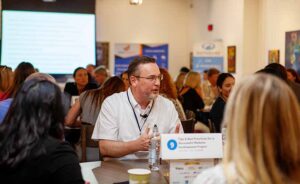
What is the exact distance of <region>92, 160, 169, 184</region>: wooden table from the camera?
2279 mm

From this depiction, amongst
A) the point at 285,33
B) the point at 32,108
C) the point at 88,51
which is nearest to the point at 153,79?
the point at 32,108

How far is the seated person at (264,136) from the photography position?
1.26 meters

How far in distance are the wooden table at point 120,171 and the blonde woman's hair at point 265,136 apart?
1.03 metres

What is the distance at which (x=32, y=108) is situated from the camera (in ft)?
5.44

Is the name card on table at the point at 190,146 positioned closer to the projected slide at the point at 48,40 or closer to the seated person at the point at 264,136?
the seated person at the point at 264,136

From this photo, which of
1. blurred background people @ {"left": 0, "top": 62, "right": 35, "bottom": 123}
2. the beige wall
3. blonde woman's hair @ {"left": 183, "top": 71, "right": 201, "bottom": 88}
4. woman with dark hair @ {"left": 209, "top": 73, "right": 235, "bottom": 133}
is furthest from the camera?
the beige wall

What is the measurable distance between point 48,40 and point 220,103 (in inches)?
263

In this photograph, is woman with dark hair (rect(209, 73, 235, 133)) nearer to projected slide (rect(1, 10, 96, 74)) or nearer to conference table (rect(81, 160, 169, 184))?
conference table (rect(81, 160, 169, 184))

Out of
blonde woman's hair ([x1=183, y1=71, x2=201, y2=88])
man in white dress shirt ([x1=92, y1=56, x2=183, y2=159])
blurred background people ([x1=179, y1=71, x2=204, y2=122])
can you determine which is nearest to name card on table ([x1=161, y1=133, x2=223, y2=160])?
man in white dress shirt ([x1=92, y1=56, x2=183, y2=159])

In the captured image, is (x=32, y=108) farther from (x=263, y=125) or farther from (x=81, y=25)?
(x=81, y=25)

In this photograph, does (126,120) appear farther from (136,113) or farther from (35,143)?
(35,143)

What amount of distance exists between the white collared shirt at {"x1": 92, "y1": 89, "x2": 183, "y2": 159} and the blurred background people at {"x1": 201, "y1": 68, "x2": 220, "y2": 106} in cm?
493

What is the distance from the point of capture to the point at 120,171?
8.05ft

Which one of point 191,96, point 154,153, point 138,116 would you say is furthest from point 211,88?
point 154,153
